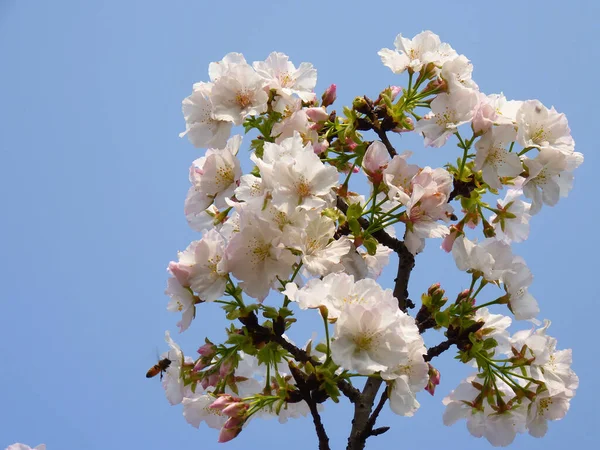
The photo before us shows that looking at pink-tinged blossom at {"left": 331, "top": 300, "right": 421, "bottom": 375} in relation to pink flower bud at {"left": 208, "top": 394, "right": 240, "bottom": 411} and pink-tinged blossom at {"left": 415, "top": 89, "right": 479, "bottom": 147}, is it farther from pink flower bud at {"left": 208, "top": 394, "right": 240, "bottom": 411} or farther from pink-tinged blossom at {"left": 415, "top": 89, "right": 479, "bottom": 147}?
pink-tinged blossom at {"left": 415, "top": 89, "right": 479, "bottom": 147}

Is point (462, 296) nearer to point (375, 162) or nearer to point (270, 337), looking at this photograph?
point (375, 162)

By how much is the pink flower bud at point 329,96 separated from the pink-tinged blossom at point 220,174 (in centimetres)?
42

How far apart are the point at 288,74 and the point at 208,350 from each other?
91 centimetres

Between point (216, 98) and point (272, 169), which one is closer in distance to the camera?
point (272, 169)

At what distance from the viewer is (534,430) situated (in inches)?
80.4

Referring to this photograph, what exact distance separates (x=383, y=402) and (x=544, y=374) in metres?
0.49

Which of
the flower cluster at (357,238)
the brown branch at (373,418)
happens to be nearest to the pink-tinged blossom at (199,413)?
the flower cluster at (357,238)

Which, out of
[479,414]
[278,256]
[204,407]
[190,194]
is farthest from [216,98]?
[479,414]

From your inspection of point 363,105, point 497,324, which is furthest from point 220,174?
point 497,324

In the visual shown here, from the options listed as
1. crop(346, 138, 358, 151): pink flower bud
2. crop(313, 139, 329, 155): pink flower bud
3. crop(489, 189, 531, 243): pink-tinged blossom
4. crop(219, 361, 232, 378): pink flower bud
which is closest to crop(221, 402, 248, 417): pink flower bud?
crop(219, 361, 232, 378): pink flower bud

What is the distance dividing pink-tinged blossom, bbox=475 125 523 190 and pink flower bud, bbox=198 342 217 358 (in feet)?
3.00

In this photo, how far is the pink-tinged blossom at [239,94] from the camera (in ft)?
6.67

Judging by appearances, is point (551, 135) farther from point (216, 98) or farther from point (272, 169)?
point (216, 98)

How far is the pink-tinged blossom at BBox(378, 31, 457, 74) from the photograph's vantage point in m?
2.21
